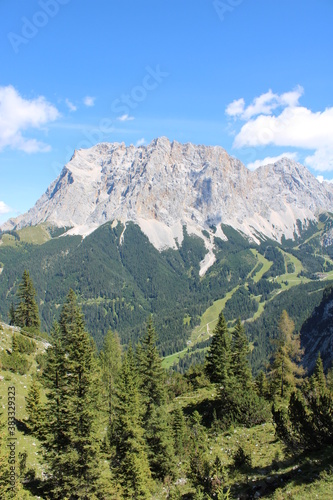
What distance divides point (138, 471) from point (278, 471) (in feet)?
34.6

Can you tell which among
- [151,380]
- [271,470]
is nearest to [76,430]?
[151,380]

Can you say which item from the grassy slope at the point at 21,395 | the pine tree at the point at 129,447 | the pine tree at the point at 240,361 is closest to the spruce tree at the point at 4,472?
the grassy slope at the point at 21,395

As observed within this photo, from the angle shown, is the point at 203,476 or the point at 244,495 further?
the point at 203,476

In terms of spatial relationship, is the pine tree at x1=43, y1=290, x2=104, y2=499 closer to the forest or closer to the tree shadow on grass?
the forest

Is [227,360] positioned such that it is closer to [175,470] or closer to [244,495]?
[175,470]

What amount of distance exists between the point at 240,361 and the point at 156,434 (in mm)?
17661

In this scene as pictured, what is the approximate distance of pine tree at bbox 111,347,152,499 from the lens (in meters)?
25.6

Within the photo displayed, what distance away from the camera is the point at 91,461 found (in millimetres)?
24031

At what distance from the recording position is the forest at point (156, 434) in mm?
22188

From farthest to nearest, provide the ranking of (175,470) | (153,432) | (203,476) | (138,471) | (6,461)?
(153,432) → (175,470) → (138,471) → (203,476) → (6,461)

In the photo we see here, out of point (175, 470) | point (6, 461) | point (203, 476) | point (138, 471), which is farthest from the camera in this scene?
point (175, 470)

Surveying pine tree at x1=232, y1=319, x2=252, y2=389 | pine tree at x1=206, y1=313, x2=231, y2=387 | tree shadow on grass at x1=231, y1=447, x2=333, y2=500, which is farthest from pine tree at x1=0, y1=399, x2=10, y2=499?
pine tree at x1=232, y1=319, x2=252, y2=389

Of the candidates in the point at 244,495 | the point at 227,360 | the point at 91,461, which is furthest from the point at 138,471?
the point at 227,360

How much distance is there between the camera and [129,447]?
29.0 m
